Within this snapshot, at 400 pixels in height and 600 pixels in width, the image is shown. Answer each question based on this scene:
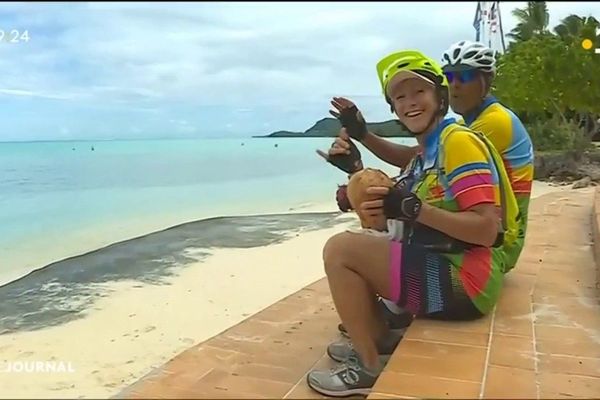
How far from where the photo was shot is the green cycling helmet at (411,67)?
2201mm

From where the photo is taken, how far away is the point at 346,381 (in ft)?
7.16

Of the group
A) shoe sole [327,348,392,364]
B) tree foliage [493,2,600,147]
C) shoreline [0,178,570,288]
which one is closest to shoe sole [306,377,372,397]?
shoe sole [327,348,392,364]

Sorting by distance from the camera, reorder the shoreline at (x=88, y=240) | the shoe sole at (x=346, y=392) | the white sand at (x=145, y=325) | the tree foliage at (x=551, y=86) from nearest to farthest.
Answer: the shoe sole at (x=346, y=392) → the white sand at (x=145, y=325) → the shoreline at (x=88, y=240) → the tree foliage at (x=551, y=86)

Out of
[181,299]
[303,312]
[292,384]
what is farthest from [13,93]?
[292,384]

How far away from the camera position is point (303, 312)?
10.6 ft

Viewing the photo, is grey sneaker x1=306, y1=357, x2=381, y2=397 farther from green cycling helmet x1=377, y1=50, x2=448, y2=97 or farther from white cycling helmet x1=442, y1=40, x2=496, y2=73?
white cycling helmet x1=442, y1=40, x2=496, y2=73

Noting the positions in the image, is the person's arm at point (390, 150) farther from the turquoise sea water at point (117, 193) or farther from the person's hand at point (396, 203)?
the person's hand at point (396, 203)

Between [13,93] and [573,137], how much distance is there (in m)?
10.8

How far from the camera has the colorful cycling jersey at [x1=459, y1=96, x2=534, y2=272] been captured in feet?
8.91

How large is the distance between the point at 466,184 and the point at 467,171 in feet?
0.14

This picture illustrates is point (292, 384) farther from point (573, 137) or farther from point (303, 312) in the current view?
point (573, 137)

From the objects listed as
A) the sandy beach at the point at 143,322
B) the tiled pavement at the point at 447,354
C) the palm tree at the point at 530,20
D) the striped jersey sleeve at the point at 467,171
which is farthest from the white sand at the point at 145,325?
the palm tree at the point at 530,20

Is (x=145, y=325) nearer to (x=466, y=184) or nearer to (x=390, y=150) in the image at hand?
(x=390, y=150)

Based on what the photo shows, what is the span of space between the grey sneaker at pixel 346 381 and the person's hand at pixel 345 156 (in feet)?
2.16
